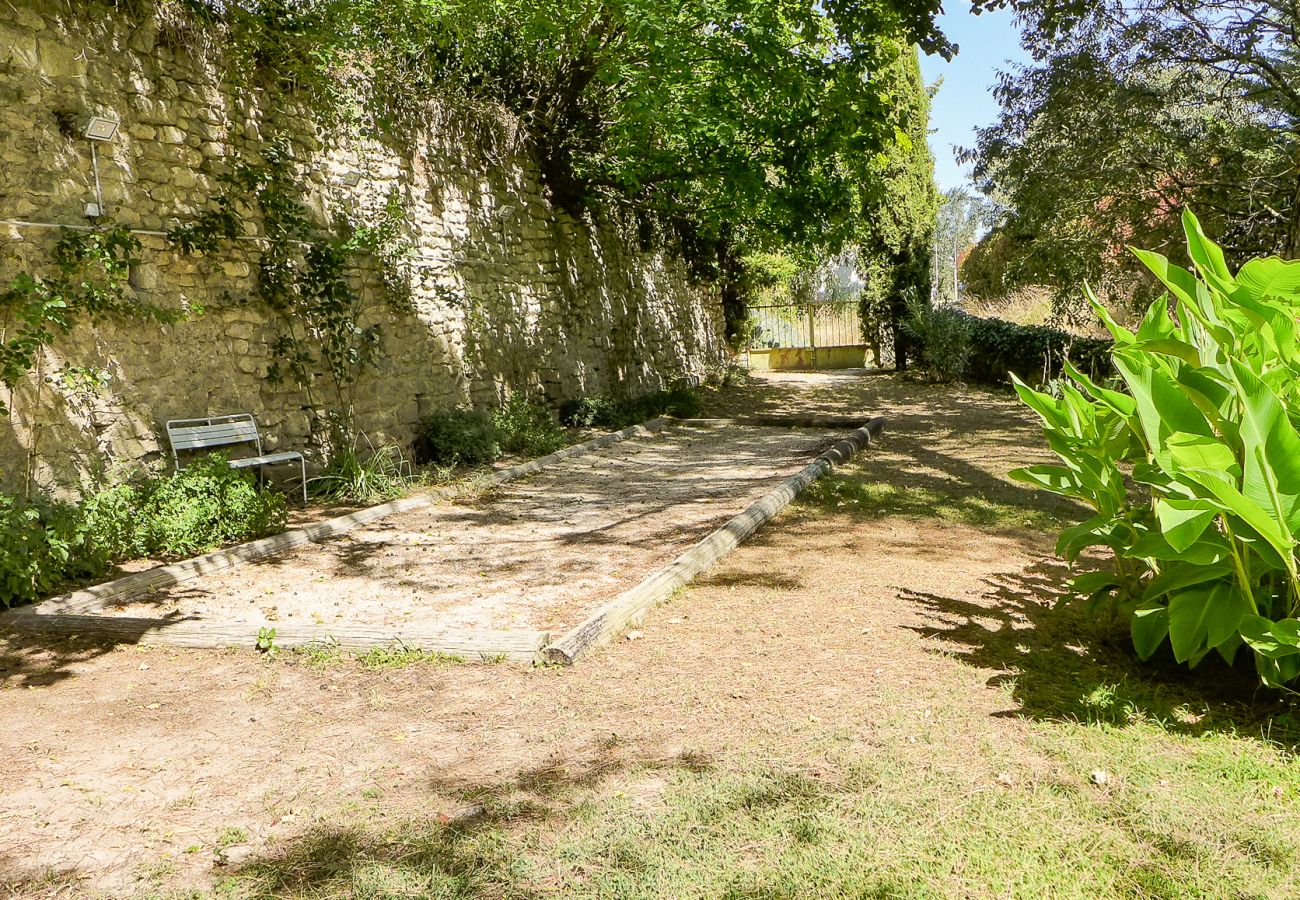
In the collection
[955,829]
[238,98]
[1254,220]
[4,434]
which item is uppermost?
[238,98]

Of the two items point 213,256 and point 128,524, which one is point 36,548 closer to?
point 128,524

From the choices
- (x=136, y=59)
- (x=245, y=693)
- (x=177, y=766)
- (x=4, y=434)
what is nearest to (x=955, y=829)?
(x=177, y=766)

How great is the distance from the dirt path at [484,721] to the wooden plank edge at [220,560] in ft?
1.77

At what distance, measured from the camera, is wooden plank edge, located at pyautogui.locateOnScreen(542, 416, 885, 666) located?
364 centimetres

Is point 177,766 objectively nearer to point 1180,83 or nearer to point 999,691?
point 999,691

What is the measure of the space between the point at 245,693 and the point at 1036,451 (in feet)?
25.4

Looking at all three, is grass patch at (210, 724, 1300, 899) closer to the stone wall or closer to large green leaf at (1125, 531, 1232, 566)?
large green leaf at (1125, 531, 1232, 566)

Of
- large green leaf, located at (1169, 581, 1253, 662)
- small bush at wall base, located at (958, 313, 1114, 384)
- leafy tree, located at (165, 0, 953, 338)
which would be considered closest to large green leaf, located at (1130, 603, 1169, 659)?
large green leaf, located at (1169, 581, 1253, 662)

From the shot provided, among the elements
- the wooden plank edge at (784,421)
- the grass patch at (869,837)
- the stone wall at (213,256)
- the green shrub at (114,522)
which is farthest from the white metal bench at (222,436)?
the wooden plank edge at (784,421)

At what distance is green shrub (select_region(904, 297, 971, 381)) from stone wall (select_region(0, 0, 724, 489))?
312 inches

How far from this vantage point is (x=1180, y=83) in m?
11.4

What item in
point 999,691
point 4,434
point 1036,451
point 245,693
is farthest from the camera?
point 1036,451

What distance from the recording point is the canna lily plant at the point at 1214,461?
244cm

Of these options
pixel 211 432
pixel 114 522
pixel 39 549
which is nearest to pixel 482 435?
pixel 211 432
